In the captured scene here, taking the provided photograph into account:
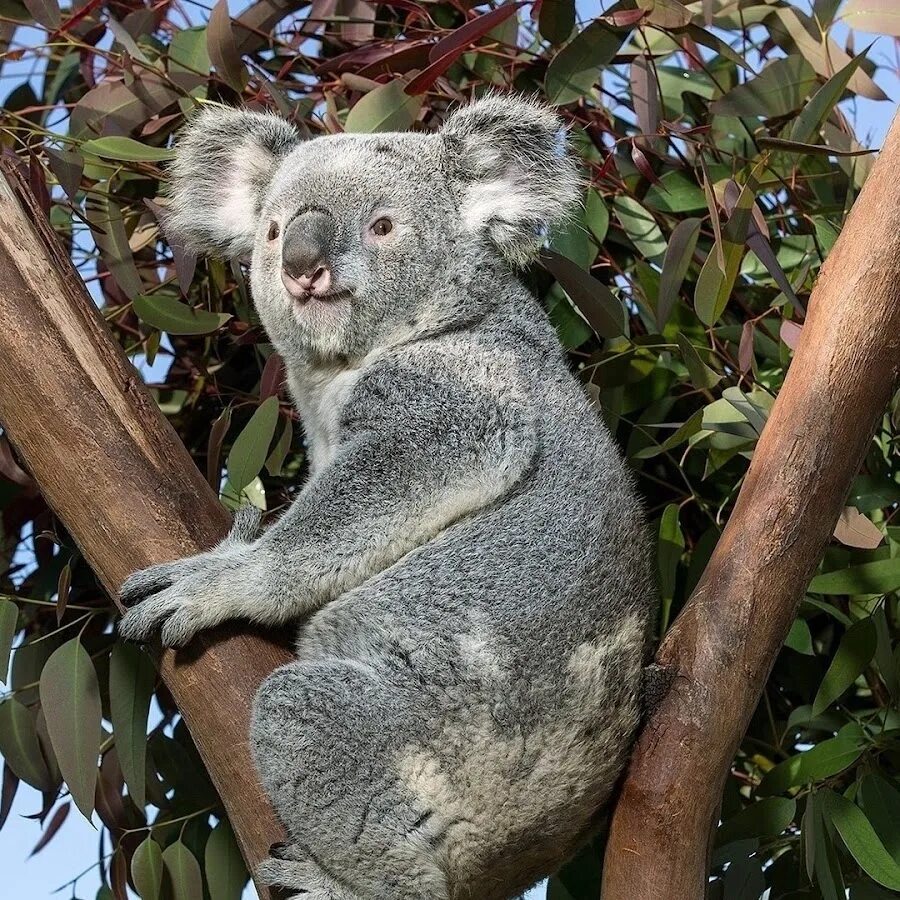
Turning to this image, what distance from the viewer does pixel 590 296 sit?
2387 mm

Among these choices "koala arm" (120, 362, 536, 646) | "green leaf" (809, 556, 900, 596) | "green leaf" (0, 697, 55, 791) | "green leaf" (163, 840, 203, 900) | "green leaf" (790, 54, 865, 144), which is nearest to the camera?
"koala arm" (120, 362, 536, 646)

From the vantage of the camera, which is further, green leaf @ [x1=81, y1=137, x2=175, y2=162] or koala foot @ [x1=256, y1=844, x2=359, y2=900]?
green leaf @ [x1=81, y1=137, x2=175, y2=162]

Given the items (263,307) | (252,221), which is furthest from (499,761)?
(252,221)

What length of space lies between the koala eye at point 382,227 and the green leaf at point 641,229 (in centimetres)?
67

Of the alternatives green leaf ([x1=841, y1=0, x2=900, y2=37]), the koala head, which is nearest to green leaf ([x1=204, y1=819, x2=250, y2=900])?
the koala head

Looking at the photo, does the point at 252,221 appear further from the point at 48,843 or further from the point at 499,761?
the point at 48,843

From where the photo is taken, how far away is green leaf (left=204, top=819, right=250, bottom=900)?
2537mm

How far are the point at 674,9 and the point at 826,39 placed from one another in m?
0.32

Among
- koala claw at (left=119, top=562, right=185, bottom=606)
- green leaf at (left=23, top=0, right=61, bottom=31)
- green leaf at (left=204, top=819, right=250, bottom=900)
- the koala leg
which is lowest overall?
green leaf at (left=204, top=819, right=250, bottom=900)

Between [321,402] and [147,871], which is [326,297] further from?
[147,871]

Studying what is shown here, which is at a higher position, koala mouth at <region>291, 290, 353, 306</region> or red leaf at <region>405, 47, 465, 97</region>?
red leaf at <region>405, 47, 465, 97</region>

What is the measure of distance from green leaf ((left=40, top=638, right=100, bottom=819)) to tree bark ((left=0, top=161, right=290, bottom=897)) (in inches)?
15.8

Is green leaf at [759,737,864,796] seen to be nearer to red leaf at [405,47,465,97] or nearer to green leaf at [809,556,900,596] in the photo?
green leaf at [809,556,900,596]

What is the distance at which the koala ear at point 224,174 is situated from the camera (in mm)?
2615
